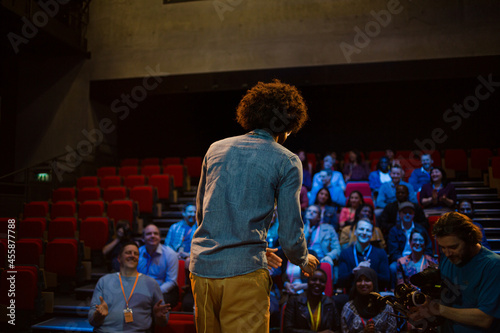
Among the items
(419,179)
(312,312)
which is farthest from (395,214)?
(312,312)

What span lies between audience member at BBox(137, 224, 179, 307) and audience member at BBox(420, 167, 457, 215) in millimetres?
3397

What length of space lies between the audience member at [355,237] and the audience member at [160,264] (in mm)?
1891

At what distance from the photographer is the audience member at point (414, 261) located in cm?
391

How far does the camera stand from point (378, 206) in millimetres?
5879

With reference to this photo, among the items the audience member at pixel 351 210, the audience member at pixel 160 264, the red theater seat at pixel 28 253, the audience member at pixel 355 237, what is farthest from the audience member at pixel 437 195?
the red theater seat at pixel 28 253

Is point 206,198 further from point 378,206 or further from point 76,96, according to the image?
point 76,96

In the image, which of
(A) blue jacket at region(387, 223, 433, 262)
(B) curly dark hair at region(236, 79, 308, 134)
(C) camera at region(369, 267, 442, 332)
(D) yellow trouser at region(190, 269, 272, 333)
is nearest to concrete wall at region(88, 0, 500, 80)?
(A) blue jacket at region(387, 223, 433, 262)

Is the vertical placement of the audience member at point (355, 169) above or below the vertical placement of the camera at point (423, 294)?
above

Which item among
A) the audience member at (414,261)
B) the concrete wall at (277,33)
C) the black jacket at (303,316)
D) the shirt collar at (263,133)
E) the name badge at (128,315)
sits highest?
the concrete wall at (277,33)

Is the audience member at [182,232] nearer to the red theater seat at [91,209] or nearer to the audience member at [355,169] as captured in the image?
the red theater seat at [91,209]

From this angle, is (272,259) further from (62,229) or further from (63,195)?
(63,195)

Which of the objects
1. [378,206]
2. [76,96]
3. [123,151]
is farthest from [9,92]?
[378,206]

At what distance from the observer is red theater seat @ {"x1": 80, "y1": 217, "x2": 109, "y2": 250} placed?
16.6 ft

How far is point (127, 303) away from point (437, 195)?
13.9 feet
